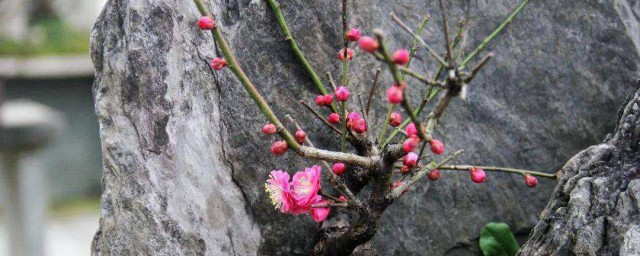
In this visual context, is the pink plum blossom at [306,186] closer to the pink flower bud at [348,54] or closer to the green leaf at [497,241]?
the pink flower bud at [348,54]

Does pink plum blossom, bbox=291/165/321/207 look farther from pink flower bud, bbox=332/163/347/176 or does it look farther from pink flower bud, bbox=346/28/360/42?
pink flower bud, bbox=346/28/360/42

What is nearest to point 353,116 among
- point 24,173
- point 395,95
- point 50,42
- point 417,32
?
point 417,32

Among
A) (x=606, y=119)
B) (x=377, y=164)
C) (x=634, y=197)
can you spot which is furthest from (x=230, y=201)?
(x=606, y=119)

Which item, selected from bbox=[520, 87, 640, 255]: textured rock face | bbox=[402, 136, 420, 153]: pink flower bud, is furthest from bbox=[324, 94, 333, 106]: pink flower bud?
bbox=[520, 87, 640, 255]: textured rock face

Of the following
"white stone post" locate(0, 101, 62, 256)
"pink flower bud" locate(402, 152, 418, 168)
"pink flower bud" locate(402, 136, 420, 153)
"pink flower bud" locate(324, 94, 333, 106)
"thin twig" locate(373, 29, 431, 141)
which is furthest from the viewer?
"white stone post" locate(0, 101, 62, 256)

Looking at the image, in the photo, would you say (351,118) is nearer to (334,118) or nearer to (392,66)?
(334,118)

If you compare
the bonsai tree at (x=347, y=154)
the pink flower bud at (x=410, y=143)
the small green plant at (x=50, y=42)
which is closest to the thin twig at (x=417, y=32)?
the bonsai tree at (x=347, y=154)

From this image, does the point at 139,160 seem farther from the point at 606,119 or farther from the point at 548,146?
the point at 606,119
